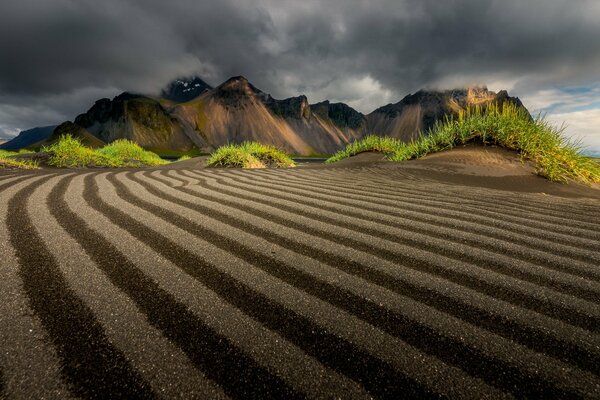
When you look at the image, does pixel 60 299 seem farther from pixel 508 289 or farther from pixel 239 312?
pixel 508 289

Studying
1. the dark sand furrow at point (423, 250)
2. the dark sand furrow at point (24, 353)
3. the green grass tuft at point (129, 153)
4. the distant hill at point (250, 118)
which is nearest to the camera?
the dark sand furrow at point (24, 353)

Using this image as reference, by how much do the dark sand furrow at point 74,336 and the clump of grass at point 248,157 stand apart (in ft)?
16.2

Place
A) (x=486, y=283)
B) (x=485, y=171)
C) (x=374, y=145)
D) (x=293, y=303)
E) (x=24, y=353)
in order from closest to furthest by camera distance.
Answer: (x=24, y=353)
(x=293, y=303)
(x=486, y=283)
(x=485, y=171)
(x=374, y=145)

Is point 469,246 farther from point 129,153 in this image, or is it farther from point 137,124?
point 137,124

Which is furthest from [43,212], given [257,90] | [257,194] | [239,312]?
[257,90]

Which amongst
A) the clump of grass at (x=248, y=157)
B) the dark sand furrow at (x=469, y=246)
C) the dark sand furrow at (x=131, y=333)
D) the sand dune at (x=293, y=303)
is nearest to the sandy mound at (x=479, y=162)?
the sand dune at (x=293, y=303)

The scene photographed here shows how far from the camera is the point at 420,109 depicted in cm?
11219

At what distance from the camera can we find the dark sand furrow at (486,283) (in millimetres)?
869

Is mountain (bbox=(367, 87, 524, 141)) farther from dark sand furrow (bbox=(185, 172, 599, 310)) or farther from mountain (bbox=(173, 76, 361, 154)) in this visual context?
dark sand furrow (bbox=(185, 172, 599, 310))

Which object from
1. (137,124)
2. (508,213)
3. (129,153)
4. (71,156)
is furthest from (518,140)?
(137,124)

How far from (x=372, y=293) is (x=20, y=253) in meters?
1.33

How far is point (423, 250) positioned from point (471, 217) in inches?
29.0

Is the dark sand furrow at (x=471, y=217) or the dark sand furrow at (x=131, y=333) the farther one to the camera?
the dark sand furrow at (x=471, y=217)

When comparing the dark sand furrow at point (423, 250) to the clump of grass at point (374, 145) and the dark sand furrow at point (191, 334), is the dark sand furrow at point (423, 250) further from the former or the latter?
the clump of grass at point (374, 145)
